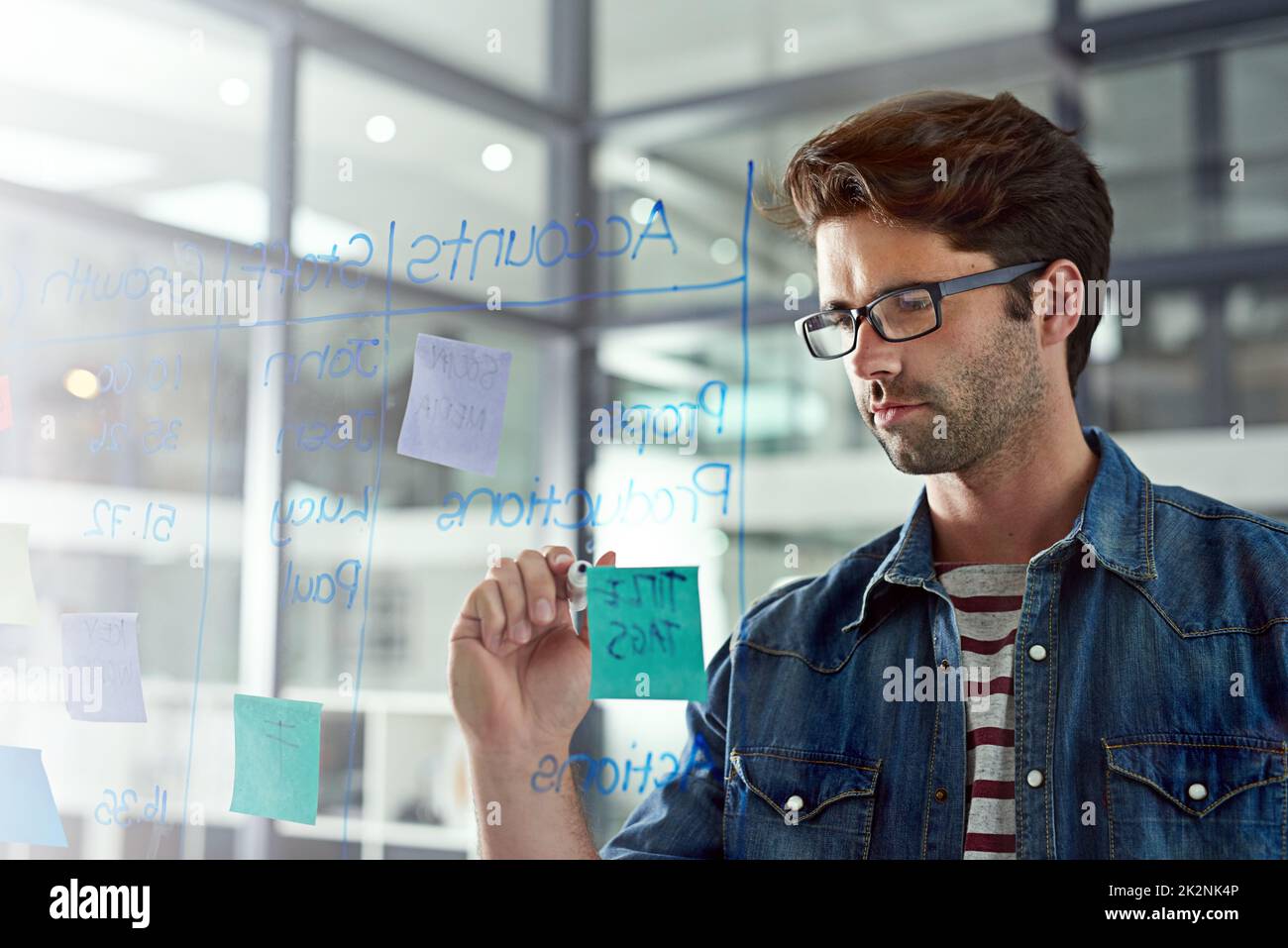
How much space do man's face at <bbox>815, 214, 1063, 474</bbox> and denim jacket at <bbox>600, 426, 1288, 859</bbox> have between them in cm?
9

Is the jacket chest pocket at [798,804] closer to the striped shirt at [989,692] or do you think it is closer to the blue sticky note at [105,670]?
the striped shirt at [989,692]

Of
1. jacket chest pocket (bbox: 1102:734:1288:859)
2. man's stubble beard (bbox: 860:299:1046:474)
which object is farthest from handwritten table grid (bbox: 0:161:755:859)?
jacket chest pocket (bbox: 1102:734:1288:859)

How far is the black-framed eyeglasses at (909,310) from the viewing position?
987 millimetres

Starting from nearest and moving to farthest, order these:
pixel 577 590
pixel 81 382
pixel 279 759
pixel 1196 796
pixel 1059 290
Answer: pixel 1196 796 < pixel 1059 290 < pixel 577 590 < pixel 279 759 < pixel 81 382

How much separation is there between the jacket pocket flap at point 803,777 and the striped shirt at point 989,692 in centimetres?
9

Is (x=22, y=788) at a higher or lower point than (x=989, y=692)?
lower

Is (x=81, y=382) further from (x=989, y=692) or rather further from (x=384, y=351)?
(x=989, y=692)

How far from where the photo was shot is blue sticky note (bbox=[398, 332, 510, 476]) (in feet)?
3.94

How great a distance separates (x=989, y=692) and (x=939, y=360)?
300 mm

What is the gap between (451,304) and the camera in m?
1.21

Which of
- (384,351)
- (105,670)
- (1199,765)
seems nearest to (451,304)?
(384,351)

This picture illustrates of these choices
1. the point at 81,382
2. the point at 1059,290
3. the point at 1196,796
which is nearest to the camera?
the point at 1196,796
